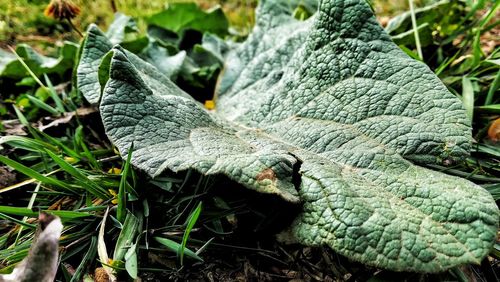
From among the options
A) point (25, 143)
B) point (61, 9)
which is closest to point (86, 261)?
point (25, 143)

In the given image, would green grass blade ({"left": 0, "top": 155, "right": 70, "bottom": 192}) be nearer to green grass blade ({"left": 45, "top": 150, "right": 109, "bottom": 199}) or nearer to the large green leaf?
green grass blade ({"left": 45, "top": 150, "right": 109, "bottom": 199})

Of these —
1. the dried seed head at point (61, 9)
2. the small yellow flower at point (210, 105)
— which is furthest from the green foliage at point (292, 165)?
the dried seed head at point (61, 9)

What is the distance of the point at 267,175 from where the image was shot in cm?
97

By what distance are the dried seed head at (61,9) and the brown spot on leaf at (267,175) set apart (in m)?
1.42

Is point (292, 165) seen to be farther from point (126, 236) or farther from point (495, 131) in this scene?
point (495, 131)

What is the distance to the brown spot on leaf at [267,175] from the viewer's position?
3.14 ft

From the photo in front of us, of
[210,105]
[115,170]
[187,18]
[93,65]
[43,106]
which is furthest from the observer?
[187,18]

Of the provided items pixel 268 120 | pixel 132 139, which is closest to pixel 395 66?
pixel 268 120

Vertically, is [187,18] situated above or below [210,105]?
above

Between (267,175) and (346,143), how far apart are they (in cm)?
31

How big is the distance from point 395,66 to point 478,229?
0.52 m

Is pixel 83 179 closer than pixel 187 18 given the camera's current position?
Yes

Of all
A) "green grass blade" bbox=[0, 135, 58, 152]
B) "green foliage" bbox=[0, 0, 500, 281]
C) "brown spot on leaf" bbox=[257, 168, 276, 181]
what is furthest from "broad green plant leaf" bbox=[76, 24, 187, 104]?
"brown spot on leaf" bbox=[257, 168, 276, 181]

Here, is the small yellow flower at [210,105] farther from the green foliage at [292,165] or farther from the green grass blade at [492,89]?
the green grass blade at [492,89]
